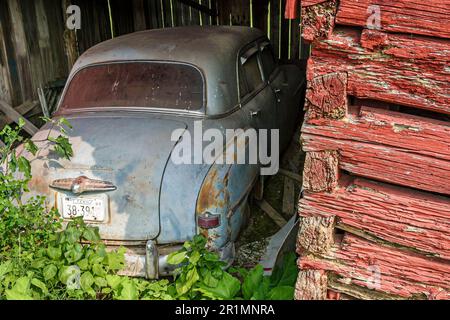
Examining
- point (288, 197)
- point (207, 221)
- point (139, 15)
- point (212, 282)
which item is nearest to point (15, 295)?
point (212, 282)

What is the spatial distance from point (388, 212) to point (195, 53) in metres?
2.70

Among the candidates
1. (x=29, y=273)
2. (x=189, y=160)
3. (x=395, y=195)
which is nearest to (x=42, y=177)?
(x=29, y=273)

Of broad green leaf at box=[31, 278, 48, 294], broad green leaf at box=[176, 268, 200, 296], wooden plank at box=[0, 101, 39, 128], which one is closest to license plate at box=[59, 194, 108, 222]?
broad green leaf at box=[31, 278, 48, 294]

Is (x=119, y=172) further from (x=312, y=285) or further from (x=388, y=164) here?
(x=388, y=164)

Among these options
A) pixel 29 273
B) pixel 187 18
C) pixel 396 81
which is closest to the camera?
pixel 396 81

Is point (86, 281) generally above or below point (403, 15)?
below

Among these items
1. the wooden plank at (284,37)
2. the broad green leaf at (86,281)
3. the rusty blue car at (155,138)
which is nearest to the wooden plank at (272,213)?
the rusty blue car at (155,138)

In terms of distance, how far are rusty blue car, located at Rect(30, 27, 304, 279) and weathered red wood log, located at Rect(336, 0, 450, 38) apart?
1.76m

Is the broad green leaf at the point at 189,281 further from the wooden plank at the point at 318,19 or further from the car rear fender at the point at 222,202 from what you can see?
the wooden plank at the point at 318,19

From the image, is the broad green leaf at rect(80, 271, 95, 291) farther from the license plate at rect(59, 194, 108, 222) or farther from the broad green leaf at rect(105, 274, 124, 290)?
the license plate at rect(59, 194, 108, 222)

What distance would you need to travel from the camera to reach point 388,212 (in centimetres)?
234

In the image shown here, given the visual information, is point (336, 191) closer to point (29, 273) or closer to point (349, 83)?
point (349, 83)

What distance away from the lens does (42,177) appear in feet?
12.0
